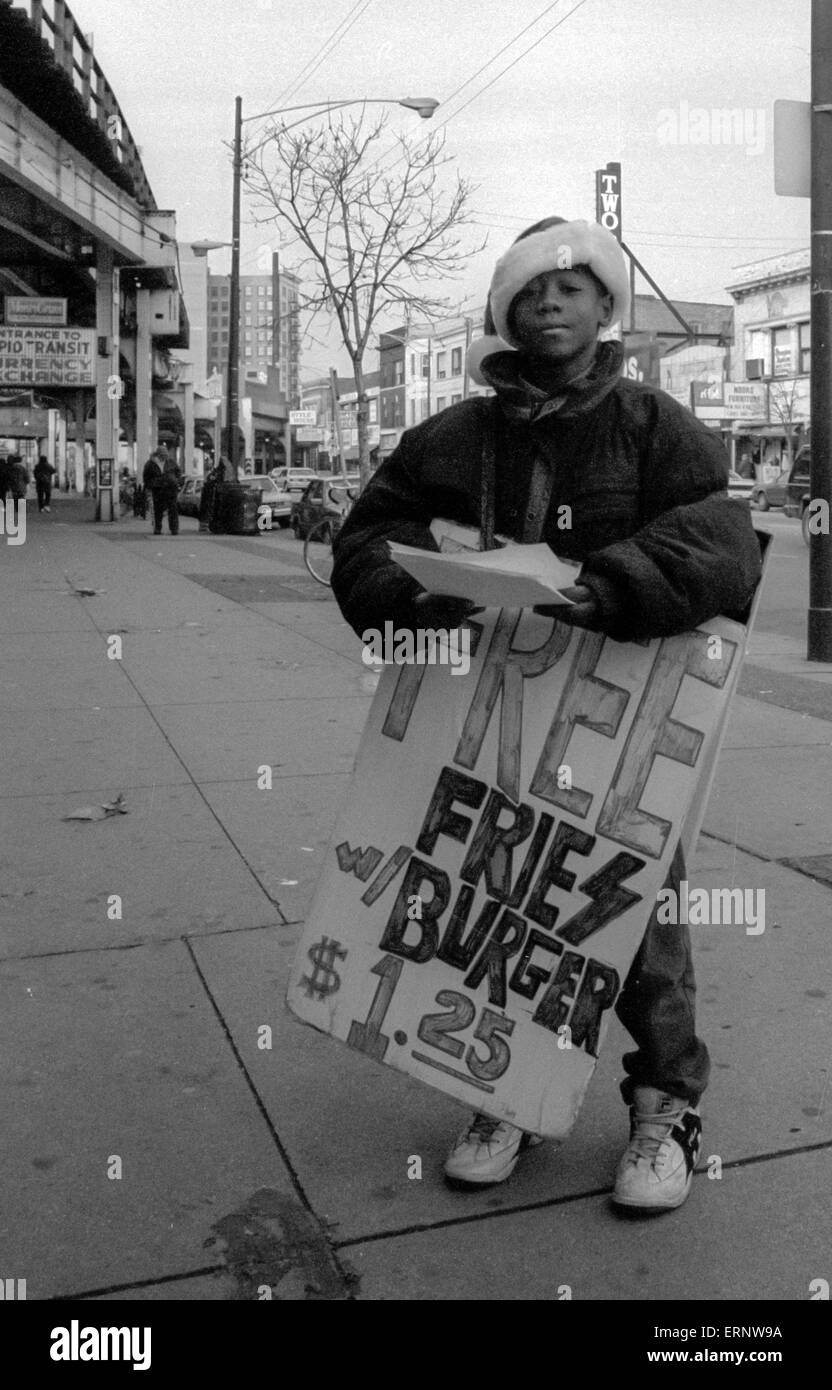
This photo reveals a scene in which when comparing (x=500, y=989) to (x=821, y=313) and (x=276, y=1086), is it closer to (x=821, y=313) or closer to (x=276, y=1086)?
(x=276, y=1086)

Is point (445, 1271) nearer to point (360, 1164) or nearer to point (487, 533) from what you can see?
point (360, 1164)

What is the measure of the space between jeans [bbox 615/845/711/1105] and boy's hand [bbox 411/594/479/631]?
63 centimetres

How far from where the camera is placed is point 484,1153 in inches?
105

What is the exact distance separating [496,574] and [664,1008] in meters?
0.99

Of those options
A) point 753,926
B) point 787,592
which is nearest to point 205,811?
point 753,926

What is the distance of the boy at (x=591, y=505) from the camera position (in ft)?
7.65

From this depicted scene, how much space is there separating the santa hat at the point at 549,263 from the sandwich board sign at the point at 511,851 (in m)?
0.57

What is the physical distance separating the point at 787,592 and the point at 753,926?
10973mm

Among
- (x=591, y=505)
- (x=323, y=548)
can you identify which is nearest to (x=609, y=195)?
(x=323, y=548)

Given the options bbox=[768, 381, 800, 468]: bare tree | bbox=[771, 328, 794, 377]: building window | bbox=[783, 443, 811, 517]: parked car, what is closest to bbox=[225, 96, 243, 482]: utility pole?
bbox=[783, 443, 811, 517]: parked car

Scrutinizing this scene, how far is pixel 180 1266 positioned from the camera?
2428 mm

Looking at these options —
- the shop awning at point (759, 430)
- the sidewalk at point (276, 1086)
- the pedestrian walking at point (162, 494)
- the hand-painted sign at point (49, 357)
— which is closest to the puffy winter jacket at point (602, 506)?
the sidewalk at point (276, 1086)

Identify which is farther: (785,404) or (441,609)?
(785,404)

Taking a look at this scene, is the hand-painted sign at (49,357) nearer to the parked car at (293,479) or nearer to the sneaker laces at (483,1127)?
the parked car at (293,479)
